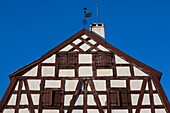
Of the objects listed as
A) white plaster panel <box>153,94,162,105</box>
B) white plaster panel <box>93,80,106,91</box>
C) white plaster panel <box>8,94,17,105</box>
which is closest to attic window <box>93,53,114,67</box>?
white plaster panel <box>93,80,106,91</box>

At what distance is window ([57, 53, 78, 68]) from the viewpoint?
11078 mm

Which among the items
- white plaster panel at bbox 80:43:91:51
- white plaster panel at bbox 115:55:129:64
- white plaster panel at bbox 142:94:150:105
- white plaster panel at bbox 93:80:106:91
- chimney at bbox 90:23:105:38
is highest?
chimney at bbox 90:23:105:38

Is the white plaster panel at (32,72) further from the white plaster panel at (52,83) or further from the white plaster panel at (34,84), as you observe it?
the white plaster panel at (52,83)

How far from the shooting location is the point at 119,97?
10352 mm

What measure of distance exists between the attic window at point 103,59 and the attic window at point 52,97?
1607 mm

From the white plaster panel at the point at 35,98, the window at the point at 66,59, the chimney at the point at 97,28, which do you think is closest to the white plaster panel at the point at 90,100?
the window at the point at 66,59

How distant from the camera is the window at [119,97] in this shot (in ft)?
33.7

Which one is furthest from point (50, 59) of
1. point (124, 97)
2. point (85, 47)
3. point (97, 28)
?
point (97, 28)

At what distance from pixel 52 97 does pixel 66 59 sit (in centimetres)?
146

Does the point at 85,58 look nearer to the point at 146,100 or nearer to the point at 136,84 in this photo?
the point at 136,84

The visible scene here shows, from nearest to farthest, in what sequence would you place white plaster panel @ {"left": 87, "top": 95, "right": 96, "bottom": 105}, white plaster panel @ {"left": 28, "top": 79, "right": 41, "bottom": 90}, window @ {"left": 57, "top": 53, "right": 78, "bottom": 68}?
white plaster panel @ {"left": 87, "top": 95, "right": 96, "bottom": 105} < white plaster panel @ {"left": 28, "top": 79, "right": 41, "bottom": 90} < window @ {"left": 57, "top": 53, "right": 78, "bottom": 68}

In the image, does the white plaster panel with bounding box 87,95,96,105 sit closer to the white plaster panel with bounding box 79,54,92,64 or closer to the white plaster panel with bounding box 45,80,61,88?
the white plaster panel with bounding box 45,80,61,88

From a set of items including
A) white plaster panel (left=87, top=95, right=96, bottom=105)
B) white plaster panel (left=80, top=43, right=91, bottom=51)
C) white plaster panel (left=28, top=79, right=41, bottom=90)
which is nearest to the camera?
white plaster panel (left=87, top=95, right=96, bottom=105)

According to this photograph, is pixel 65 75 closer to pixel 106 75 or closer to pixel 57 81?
pixel 57 81
